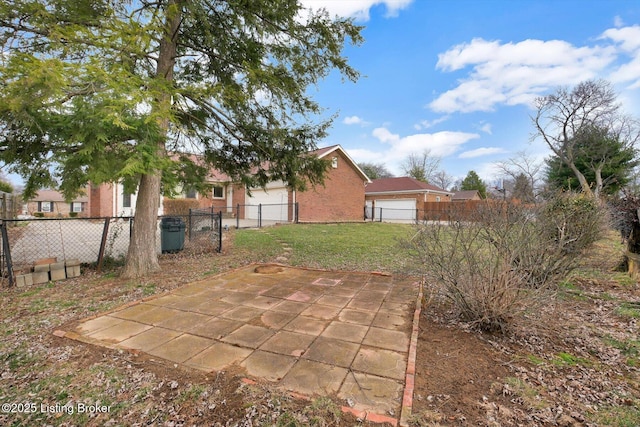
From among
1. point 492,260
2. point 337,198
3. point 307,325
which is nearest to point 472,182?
point 337,198

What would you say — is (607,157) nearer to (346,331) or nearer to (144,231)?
(346,331)

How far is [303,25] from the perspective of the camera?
6.90 metres

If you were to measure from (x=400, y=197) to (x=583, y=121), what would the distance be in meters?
14.1

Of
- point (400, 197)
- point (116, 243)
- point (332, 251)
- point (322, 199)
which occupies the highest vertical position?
point (400, 197)

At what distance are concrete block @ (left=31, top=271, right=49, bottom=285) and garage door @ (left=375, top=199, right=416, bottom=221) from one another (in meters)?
22.7

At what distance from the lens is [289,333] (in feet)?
11.4

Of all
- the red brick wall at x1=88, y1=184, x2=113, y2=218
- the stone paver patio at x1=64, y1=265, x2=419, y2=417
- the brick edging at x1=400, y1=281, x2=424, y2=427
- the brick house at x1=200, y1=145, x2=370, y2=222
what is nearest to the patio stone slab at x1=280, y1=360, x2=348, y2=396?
the stone paver patio at x1=64, y1=265, x2=419, y2=417

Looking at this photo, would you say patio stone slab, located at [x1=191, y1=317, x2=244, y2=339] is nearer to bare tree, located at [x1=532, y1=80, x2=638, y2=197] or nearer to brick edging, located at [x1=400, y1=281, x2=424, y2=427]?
brick edging, located at [x1=400, y1=281, x2=424, y2=427]

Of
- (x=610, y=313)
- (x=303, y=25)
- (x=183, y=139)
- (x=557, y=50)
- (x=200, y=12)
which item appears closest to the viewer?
(x=610, y=313)

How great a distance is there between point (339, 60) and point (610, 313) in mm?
7258

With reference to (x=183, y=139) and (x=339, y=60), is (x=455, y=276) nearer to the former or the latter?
(x=339, y=60)

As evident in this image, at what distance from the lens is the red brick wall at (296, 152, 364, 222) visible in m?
19.8

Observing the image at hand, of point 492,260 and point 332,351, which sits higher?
point 492,260

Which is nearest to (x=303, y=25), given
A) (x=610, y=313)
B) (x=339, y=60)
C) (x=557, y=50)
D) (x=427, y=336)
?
(x=339, y=60)
